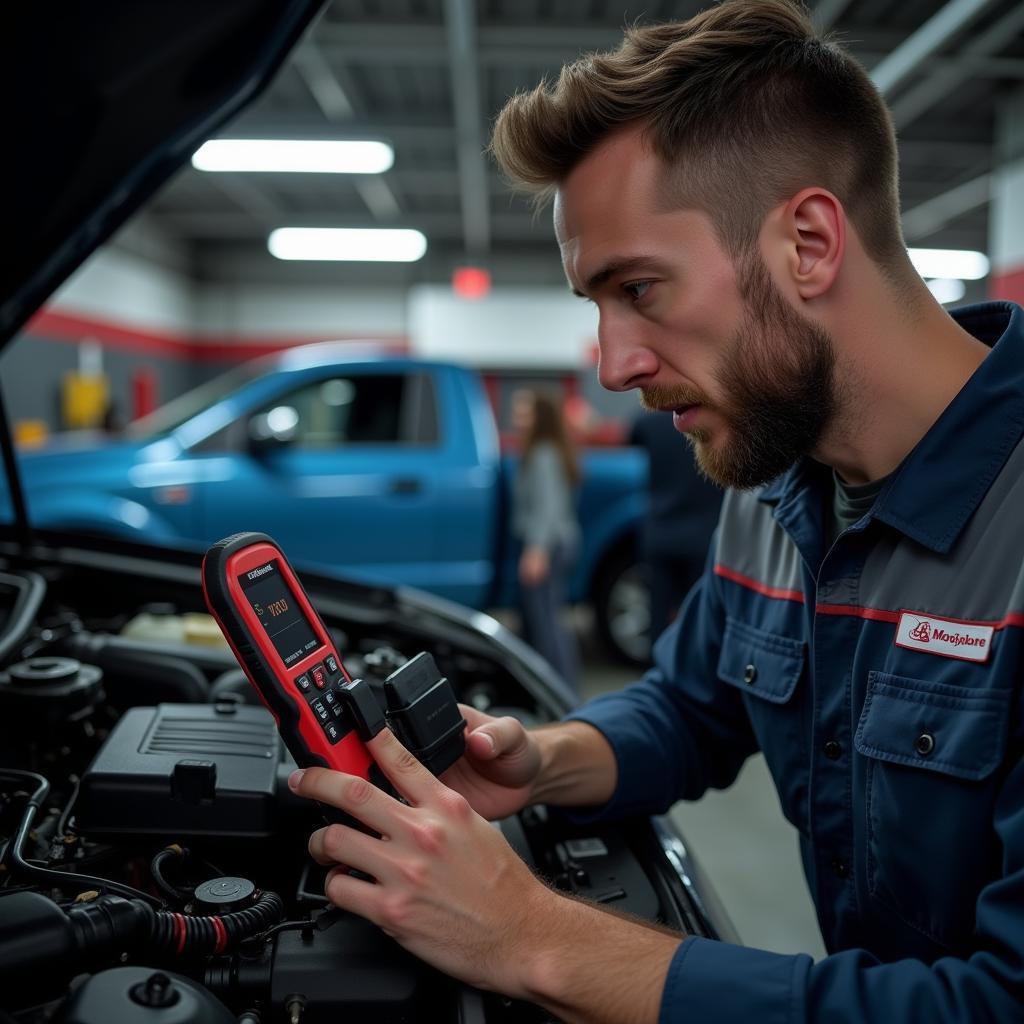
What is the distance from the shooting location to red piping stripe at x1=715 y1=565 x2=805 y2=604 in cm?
120

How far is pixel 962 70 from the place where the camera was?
6.18 meters

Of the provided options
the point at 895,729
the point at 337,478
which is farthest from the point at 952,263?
the point at 895,729

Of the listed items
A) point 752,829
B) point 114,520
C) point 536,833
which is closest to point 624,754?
point 536,833

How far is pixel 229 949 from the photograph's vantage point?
84 centimetres

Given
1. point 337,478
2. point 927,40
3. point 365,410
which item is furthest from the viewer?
point 927,40

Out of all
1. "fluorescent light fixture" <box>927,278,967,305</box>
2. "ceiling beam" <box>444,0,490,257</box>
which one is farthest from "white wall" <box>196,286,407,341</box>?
"fluorescent light fixture" <box>927,278,967,305</box>

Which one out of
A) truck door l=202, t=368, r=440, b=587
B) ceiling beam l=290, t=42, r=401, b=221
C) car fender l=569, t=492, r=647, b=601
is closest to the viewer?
truck door l=202, t=368, r=440, b=587

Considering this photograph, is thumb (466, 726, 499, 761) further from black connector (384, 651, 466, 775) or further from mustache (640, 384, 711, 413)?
mustache (640, 384, 711, 413)

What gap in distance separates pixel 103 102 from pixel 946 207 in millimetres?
11834

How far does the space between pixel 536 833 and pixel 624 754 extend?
0.15 m

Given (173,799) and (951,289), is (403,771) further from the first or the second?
(951,289)

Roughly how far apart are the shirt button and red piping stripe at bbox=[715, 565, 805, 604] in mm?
303

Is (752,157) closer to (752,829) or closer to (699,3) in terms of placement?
(752,829)

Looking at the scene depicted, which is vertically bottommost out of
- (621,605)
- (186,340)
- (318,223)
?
(621,605)
